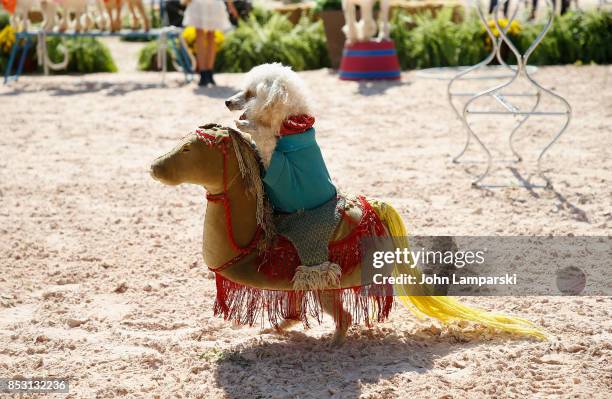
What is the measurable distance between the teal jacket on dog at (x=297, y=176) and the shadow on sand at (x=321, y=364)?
0.54 metres

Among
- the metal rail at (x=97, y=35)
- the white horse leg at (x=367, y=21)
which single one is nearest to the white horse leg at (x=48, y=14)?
the metal rail at (x=97, y=35)

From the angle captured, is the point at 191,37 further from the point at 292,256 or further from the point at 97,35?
the point at 292,256

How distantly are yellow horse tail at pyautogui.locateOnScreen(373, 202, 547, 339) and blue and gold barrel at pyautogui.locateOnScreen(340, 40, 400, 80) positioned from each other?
6796 mm

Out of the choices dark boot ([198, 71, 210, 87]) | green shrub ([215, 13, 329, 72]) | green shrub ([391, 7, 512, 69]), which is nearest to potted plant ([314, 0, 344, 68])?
green shrub ([215, 13, 329, 72])

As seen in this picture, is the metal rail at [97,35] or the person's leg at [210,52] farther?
the metal rail at [97,35]

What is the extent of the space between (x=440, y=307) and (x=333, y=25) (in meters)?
8.25

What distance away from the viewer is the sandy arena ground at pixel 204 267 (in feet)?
9.06

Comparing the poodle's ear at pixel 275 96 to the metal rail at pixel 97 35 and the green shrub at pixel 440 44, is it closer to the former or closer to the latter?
the metal rail at pixel 97 35

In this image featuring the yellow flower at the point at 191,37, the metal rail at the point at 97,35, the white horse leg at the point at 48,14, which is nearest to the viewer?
the metal rail at the point at 97,35

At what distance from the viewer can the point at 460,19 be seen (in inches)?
496

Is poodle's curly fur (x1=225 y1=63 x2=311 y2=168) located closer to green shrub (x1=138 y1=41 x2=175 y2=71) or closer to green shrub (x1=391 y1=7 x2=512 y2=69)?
green shrub (x1=391 y1=7 x2=512 y2=69)

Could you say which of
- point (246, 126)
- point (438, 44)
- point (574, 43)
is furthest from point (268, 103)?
point (574, 43)

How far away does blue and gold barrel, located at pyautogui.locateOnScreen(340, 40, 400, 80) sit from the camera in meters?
9.63

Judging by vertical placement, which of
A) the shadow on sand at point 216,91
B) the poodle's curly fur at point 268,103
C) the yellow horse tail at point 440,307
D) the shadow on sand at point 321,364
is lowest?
the shadow on sand at point 216,91
